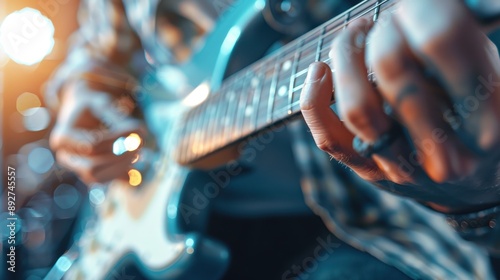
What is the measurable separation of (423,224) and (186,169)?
29 cm

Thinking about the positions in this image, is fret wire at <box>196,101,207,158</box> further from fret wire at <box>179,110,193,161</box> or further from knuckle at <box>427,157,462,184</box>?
knuckle at <box>427,157,462,184</box>

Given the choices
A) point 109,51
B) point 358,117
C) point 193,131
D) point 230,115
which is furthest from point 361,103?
point 109,51

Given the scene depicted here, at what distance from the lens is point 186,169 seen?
62 centimetres

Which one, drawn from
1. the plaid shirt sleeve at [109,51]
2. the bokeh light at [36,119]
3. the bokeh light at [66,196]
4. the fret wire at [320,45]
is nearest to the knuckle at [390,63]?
the fret wire at [320,45]

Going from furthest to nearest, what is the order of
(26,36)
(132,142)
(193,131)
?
(26,36), (132,142), (193,131)

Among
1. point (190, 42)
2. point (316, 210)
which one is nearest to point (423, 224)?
point (316, 210)

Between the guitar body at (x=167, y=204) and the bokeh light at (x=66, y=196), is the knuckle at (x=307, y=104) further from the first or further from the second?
the bokeh light at (x=66, y=196)

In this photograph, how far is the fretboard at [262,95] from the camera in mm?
370

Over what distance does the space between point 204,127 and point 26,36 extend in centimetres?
89

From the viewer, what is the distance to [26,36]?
49.4 inches

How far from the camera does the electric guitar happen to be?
0.40m

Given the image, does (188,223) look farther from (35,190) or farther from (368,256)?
(35,190)

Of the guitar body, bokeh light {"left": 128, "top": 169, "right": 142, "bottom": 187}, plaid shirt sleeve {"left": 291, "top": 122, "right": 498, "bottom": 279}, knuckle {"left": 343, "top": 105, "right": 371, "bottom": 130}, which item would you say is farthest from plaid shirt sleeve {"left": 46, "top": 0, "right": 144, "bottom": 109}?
knuckle {"left": 343, "top": 105, "right": 371, "bottom": 130}

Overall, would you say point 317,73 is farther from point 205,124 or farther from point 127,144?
point 127,144
